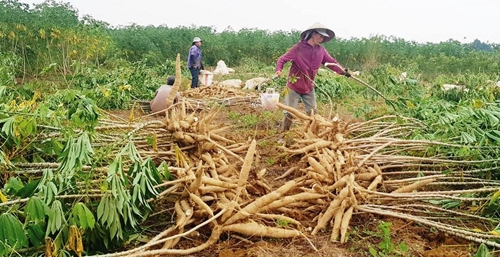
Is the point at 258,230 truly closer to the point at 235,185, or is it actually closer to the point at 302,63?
the point at 235,185

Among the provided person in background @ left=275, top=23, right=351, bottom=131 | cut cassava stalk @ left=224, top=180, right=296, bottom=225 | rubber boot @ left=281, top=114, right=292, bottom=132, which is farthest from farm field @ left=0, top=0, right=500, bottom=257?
person in background @ left=275, top=23, right=351, bottom=131

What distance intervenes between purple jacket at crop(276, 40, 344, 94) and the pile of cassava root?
3.70 feet

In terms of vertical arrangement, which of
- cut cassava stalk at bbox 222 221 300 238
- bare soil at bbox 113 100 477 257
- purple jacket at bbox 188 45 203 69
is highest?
purple jacket at bbox 188 45 203 69

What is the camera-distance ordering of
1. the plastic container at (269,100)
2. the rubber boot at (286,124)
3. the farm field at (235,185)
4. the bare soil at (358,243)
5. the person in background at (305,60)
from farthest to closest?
the plastic container at (269,100)
the rubber boot at (286,124)
the person in background at (305,60)
the bare soil at (358,243)
the farm field at (235,185)

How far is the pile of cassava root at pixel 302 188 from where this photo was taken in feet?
8.30

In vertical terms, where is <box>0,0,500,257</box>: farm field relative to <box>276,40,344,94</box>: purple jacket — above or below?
below

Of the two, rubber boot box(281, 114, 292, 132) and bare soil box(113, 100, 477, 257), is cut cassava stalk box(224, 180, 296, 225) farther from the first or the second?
rubber boot box(281, 114, 292, 132)

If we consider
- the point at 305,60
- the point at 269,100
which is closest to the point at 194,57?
the point at 269,100

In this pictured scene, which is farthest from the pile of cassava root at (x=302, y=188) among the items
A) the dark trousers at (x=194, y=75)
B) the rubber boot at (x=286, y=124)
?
the dark trousers at (x=194, y=75)

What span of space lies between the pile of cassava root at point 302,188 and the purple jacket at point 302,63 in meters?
1.13

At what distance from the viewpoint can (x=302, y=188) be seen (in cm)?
303

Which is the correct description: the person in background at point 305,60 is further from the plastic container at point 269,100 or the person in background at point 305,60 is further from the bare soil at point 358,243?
the bare soil at point 358,243

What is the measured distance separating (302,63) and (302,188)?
2.25 metres

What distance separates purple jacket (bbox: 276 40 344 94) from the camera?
5000 millimetres
